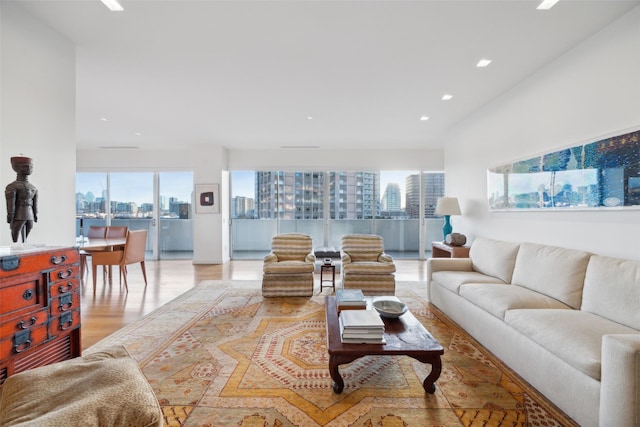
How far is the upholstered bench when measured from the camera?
1010 mm

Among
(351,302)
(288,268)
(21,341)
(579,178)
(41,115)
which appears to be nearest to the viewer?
(21,341)

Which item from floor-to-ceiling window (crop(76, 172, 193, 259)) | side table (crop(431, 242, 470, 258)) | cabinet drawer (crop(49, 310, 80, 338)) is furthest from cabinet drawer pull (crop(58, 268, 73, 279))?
floor-to-ceiling window (crop(76, 172, 193, 259))

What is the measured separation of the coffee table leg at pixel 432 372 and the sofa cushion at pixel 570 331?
2.19ft

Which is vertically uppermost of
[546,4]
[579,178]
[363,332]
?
[546,4]

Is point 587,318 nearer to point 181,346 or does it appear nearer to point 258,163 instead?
point 181,346

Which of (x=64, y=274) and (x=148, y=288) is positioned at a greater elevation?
(x=64, y=274)

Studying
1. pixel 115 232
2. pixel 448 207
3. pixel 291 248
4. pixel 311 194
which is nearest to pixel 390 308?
pixel 291 248

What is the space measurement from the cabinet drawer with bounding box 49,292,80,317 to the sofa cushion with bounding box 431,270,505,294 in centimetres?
337

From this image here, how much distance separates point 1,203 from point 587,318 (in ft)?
13.7

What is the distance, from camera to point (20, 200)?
194 centimetres

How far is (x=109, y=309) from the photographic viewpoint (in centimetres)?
363

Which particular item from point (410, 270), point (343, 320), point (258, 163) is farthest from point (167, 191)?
point (343, 320)

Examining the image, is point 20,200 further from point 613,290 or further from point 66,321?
point 613,290

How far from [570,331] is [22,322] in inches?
132
